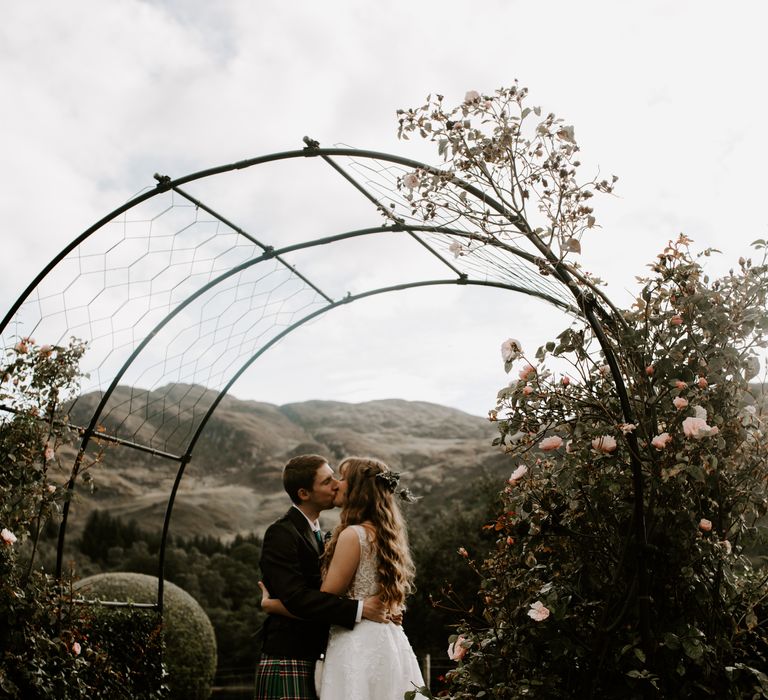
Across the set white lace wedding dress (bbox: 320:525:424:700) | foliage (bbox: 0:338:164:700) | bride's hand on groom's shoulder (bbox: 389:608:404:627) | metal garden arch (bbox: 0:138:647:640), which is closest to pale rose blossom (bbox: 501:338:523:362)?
metal garden arch (bbox: 0:138:647:640)

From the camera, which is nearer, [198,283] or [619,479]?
[619,479]

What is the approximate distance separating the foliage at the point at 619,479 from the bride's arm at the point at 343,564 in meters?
0.59

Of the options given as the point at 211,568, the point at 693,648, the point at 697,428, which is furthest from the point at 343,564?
the point at 211,568

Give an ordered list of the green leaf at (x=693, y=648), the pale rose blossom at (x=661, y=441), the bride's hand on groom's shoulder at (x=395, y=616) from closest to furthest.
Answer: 1. the green leaf at (x=693, y=648)
2. the pale rose blossom at (x=661, y=441)
3. the bride's hand on groom's shoulder at (x=395, y=616)

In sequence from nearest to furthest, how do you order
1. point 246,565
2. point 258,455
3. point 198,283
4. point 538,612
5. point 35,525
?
point 538,612, point 35,525, point 198,283, point 246,565, point 258,455

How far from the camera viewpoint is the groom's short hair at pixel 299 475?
3.28 meters

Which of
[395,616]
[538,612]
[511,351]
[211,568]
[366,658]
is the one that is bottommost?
[211,568]

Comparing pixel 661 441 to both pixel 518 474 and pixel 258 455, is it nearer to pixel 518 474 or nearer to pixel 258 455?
pixel 518 474

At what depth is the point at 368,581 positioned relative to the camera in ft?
9.99

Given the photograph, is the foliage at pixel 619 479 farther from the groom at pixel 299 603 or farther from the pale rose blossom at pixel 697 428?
the groom at pixel 299 603

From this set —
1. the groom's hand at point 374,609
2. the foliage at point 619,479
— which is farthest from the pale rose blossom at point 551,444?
the groom's hand at point 374,609

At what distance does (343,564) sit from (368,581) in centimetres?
14

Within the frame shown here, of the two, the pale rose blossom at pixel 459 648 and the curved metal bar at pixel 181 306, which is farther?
the curved metal bar at pixel 181 306

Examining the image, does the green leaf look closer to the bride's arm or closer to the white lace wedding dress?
the white lace wedding dress
